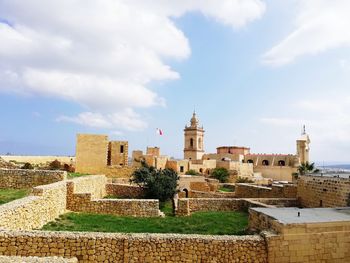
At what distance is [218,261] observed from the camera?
8.84m

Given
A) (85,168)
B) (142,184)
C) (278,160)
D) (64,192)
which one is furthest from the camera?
(278,160)

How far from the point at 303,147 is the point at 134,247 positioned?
53502 millimetres

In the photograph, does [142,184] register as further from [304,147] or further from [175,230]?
[304,147]

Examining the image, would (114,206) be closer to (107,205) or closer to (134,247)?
(107,205)

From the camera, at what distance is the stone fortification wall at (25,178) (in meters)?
15.9

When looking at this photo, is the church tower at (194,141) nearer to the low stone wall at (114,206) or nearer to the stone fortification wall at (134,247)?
the low stone wall at (114,206)

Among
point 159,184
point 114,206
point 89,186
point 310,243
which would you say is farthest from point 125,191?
point 310,243

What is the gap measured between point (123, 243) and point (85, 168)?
20038 mm

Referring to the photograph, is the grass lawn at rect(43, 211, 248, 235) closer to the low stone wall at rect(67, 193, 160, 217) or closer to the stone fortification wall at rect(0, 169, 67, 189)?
the low stone wall at rect(67, 193, 160, 217)

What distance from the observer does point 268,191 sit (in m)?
20.2

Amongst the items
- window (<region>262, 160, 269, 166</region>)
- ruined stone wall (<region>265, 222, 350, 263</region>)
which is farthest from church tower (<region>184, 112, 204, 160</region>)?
ruined stone wall (<region>265, 222, 350, 263</region>)

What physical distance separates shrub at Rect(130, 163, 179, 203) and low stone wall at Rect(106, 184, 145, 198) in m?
0.44

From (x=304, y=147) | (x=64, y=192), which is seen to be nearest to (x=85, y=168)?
(x=64, y=192)

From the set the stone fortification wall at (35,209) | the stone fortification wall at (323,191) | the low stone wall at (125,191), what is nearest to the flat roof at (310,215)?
the stone fortification wall at (323,191)
